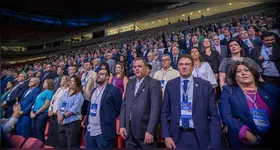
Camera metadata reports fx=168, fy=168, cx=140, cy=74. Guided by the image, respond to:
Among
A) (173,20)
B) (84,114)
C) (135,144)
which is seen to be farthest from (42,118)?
(173,20)

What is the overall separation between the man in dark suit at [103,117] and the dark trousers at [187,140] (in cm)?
75

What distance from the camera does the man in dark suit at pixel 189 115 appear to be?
1.37 metres

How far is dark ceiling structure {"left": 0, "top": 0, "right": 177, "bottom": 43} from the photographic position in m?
2.95

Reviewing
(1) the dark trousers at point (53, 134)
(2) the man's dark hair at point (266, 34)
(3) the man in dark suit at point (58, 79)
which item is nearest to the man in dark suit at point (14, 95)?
(3) the man in dark suit at point (58, 79)

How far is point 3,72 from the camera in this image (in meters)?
2.51

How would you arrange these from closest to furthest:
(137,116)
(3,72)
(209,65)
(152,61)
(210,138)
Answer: (210,138), (137,116), (209,65), (3,72), (152,61)

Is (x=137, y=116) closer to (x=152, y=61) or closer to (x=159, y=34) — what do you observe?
(x=152, y=61)

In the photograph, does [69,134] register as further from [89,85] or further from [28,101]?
[28,101]

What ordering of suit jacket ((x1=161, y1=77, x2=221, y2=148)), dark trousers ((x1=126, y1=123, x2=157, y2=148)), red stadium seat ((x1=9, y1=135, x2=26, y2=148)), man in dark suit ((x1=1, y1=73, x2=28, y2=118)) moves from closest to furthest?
suit jacket ((x1=161, y1=77, x2=221, y2=148))
dark trousers ((x1=126, y1=123, x2=157, y2=148))
red stadium seat ((x1=9, y1=135, x2=26, y2=148))
man in dark suit ((x1=1, y1=73, x2=28, y2=118))

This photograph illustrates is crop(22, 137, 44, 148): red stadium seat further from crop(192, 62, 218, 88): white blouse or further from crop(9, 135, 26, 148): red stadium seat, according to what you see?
crop(192, 62, 218, 88): white blouse

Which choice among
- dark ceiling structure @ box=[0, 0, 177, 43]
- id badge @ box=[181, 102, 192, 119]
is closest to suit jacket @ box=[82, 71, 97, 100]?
dark ceiling structure @ box=[0, 0, 177, 43]

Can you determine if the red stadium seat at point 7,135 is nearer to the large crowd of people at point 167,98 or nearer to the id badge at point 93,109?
the large crowd of people at point 167,98

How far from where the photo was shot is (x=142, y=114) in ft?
Result: 5.24

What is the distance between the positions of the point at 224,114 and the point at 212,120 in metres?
0.20
